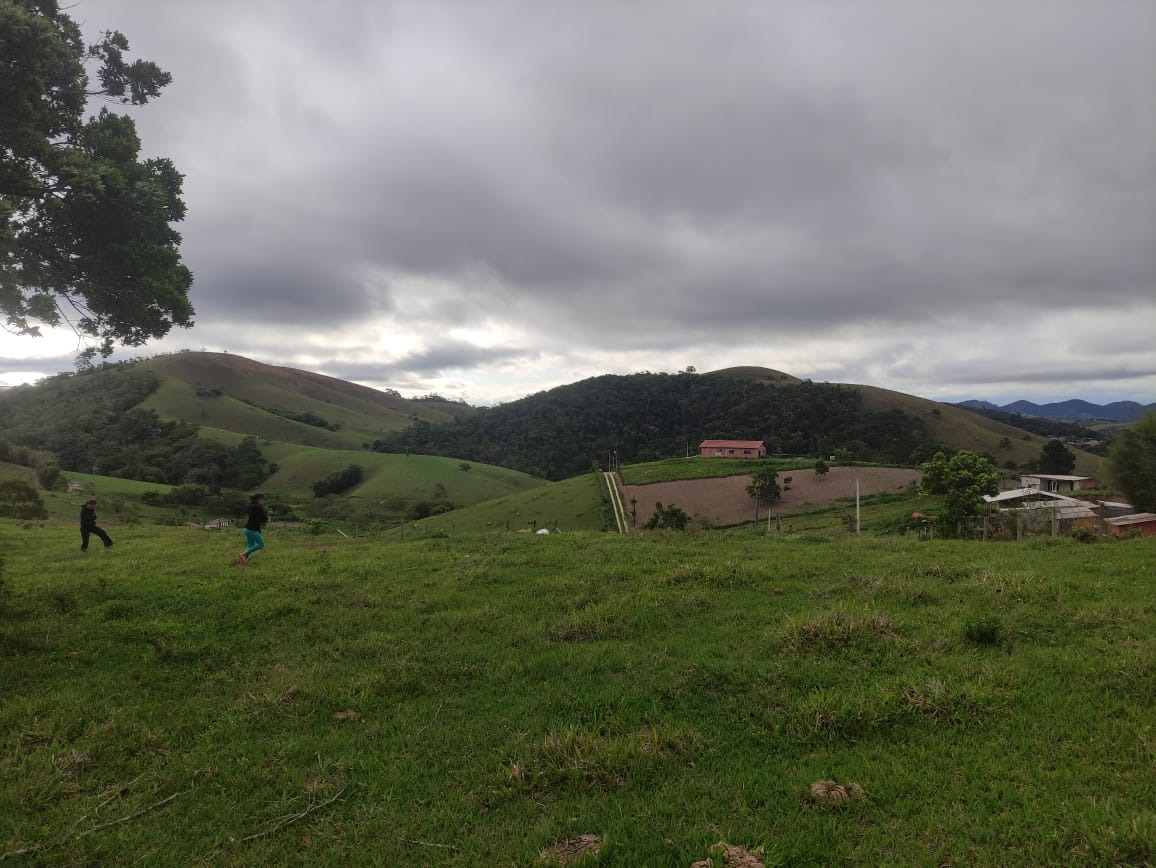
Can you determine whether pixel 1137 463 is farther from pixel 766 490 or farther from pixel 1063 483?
pixel 766 490

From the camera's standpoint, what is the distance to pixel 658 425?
149 metres

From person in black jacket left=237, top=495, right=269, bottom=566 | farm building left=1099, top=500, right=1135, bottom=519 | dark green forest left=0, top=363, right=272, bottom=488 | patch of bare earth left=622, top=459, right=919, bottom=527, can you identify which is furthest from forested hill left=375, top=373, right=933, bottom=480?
person in black jacket left=237, top=495, right=269, bottom=566

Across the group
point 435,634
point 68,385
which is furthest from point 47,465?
point 68,385

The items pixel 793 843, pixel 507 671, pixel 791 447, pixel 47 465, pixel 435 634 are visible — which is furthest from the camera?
pixel 791 447

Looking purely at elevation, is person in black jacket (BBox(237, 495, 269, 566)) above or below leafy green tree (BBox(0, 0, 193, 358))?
below

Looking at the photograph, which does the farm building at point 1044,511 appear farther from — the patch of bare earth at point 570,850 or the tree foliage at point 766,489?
the tree foliage at point 766,489

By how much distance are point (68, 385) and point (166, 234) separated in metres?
165

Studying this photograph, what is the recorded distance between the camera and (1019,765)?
4.55m

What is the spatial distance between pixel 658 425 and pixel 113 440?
121305mm

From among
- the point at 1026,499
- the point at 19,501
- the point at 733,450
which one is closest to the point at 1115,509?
the point at 1026,499

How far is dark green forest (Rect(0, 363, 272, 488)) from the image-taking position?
10081 centimetres

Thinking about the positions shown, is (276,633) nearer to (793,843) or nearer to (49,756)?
(49,756)

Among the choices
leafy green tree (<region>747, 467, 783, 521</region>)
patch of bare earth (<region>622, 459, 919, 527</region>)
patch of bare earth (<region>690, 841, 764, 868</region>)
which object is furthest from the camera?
leafy green tree (<region>747, 467, 783, 521</region>)

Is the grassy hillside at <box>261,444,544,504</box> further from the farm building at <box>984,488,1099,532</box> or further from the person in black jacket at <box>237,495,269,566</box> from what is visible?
the person in black jacket at <box>237,495,269,566</box>
